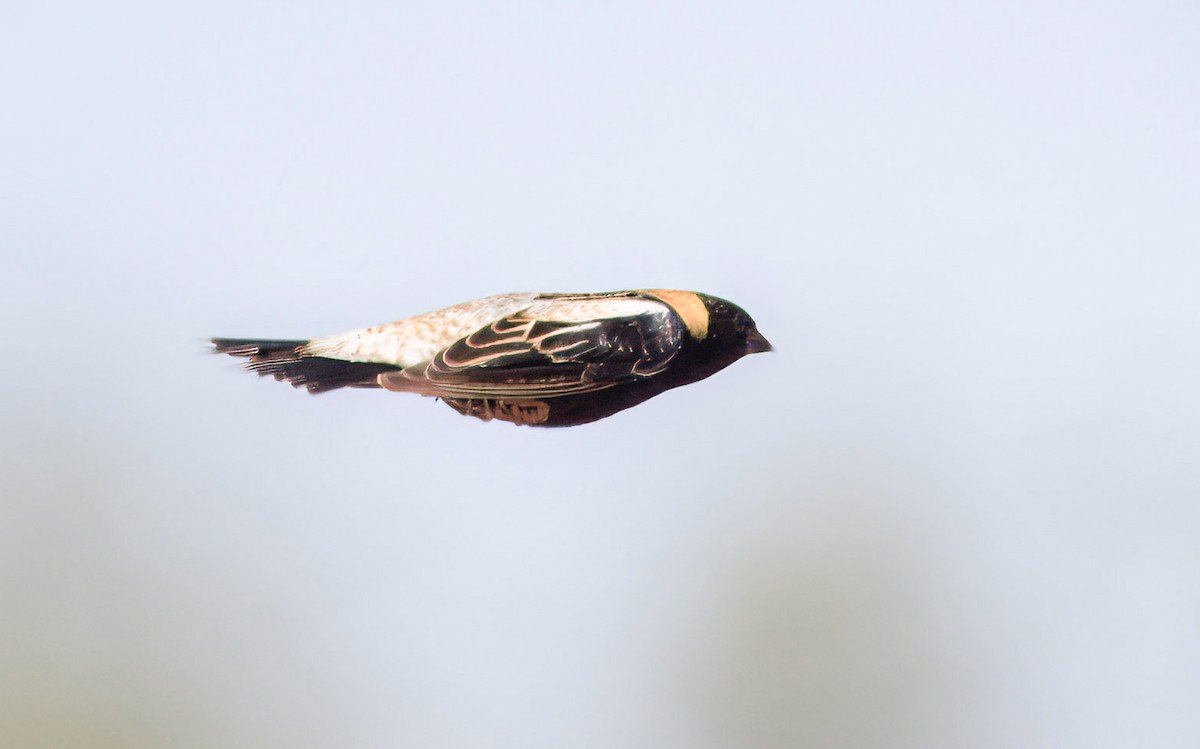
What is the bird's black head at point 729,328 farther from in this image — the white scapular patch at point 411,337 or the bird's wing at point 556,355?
the white scapular patch at point 411,337

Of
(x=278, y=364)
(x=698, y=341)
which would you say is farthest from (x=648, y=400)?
(x=278, y=364)

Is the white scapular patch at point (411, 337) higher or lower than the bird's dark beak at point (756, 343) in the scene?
higher

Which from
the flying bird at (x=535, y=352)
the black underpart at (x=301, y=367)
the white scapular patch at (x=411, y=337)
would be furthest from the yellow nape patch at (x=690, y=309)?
the black underpart at (x=301, y=367)

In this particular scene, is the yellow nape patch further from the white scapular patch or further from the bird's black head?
the white scapular patch

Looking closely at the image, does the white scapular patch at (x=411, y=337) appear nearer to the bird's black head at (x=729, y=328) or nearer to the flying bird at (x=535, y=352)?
the flying bird at (x=535, y=352)

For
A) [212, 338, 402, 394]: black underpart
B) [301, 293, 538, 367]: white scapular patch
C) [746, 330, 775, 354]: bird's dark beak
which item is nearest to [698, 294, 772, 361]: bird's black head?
[746, 330, 775, 354]: bird's dark beak

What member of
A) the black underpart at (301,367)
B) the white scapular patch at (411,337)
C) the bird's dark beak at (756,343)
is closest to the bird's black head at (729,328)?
the bird's dark beak at (756,343)

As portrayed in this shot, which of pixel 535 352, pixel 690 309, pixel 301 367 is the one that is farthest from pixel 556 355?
pixel 301 367
